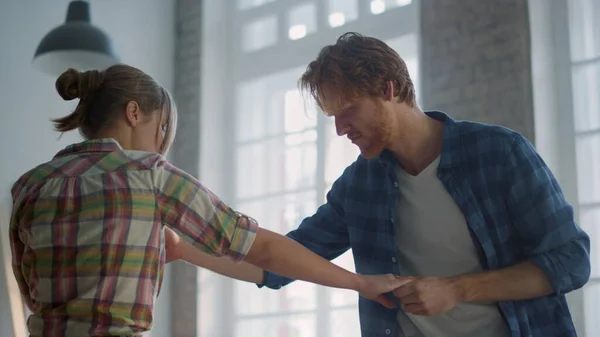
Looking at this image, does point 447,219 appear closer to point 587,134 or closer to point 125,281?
point 125,281

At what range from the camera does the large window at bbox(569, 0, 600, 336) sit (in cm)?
405

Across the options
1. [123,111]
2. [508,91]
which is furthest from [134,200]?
[508,91]

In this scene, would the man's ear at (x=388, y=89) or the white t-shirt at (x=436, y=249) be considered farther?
the man's ear at (x=388, y=89)

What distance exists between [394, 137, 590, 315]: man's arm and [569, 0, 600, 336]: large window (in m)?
2.17

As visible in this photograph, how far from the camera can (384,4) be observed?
5578mm

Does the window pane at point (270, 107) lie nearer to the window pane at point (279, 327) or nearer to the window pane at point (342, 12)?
the window pane at point (342, 12)

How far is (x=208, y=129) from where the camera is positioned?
637cm

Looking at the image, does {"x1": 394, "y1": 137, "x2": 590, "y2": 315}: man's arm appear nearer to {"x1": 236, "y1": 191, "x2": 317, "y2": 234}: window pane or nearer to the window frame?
the window frame

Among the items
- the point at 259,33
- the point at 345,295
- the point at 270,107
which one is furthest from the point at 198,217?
the point at 259,33

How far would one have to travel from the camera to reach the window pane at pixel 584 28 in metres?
4.33

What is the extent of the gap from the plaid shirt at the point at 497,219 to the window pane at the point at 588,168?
2121 millimetres

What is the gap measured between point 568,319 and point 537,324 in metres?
0.08

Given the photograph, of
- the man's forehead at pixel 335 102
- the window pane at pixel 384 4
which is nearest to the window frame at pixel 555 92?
the window pane at pixel 384 4

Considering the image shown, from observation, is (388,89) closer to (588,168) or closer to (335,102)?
(335,102)
